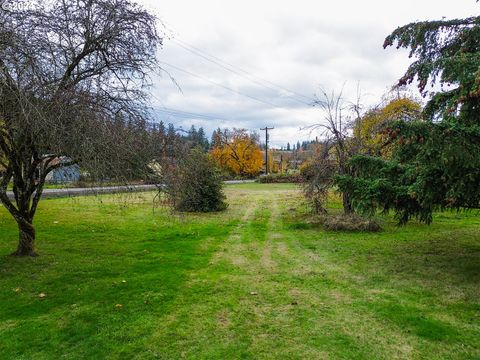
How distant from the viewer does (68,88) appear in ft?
18.3

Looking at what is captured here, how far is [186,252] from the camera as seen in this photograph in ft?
27.6

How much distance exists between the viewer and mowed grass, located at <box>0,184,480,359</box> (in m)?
3.96

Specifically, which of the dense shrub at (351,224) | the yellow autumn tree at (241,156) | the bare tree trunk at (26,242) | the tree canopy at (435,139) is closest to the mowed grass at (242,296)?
the bare tree trunk at (26,242)

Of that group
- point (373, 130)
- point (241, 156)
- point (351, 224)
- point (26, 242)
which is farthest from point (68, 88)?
point (241, 156)

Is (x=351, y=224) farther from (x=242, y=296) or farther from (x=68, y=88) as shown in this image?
(x=68, y=88)

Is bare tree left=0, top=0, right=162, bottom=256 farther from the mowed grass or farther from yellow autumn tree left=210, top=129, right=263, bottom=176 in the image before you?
yellow autumn tree left=210, top=129, right=263, bottom=176

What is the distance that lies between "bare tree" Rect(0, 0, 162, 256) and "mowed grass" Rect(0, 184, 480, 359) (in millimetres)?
1910

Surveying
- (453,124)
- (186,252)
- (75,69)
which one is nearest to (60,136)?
(75,69)

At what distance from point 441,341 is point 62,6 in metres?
7.66

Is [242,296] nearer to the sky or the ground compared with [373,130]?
nearer to the ground

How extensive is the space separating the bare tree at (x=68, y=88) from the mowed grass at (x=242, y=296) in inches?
75.2

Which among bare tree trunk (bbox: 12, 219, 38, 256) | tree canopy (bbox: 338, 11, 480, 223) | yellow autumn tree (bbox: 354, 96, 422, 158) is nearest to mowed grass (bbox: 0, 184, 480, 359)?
bare tree trunk (bbox: 12, 219, 38, 256)

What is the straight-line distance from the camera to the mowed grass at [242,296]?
13.0ft

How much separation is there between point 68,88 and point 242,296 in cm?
407
